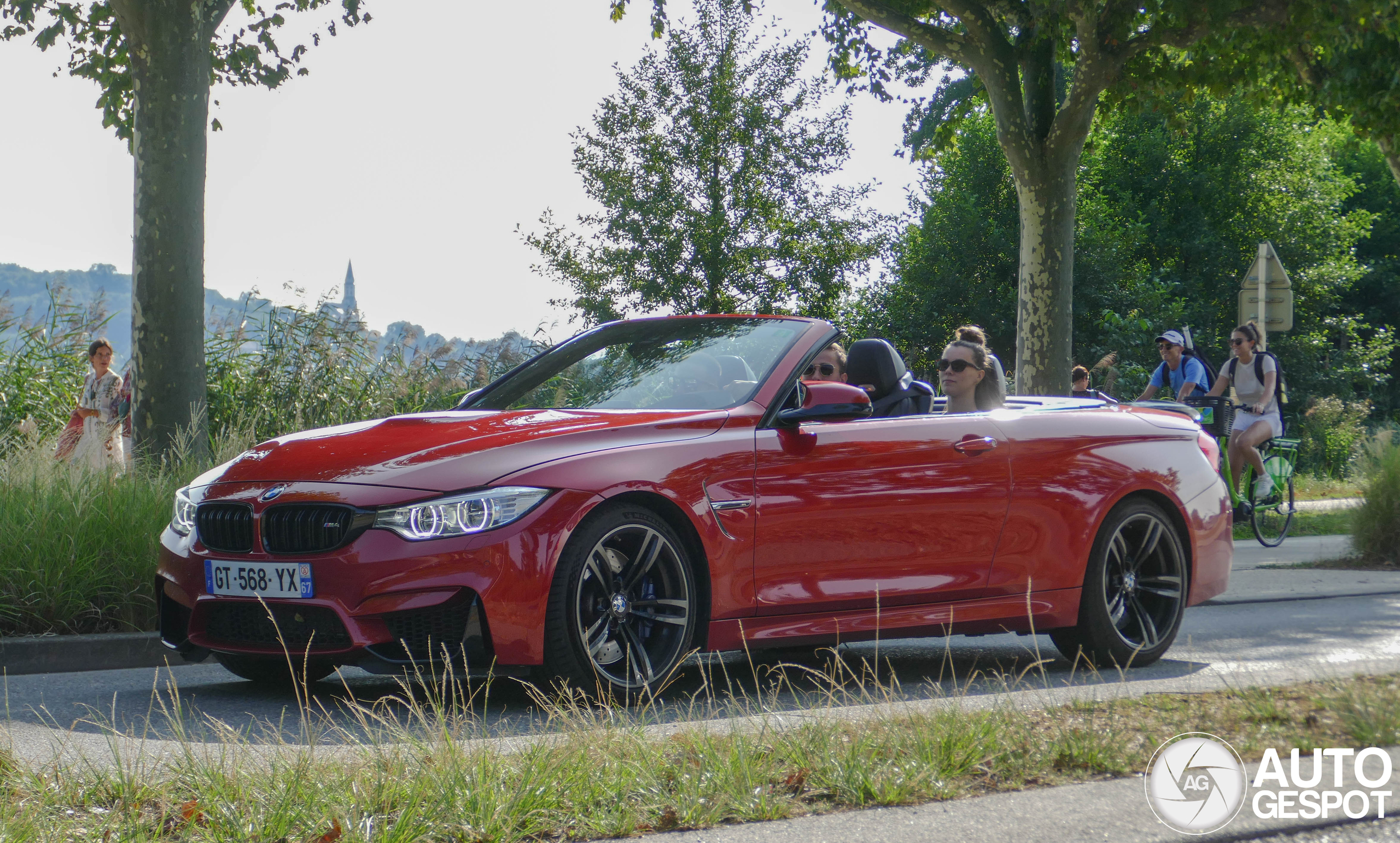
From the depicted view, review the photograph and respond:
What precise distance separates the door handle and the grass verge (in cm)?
194

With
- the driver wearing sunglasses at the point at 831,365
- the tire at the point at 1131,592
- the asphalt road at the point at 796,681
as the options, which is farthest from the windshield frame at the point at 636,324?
the tire at the point at 1131,592

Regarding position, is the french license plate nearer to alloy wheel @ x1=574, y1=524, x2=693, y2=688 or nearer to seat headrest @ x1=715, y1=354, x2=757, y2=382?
alloy wheel @ x1=574, y1=524, x2=693, y2=688

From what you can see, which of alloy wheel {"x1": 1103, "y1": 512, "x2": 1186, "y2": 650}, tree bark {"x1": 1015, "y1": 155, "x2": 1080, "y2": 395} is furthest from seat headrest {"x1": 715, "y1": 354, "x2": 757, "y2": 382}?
tree bark {"x1": 1015, "y1": 155, "x2": 1080, "y2": 395}

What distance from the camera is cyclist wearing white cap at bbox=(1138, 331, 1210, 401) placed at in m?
14.6

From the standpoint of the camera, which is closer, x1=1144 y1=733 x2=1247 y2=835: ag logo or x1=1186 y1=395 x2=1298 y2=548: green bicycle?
x1=1144 y1=733 x2=1247 y2=835: ag logo

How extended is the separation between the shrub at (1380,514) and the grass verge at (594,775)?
8852 millimetres

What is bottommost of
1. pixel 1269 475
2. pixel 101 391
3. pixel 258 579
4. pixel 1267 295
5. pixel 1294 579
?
pixel 1294 579

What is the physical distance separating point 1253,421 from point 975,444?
9.32 metres

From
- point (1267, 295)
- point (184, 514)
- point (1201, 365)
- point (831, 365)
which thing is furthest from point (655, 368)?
point (1267, 295)

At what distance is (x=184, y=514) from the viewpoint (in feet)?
19.3

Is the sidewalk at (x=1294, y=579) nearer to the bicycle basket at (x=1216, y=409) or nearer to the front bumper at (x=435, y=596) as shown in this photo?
the bicycle basket at (x=1216, y=409)

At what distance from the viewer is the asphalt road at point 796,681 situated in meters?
5.03

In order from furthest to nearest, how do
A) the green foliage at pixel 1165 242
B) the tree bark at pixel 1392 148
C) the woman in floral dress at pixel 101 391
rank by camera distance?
the green foliage at pixel 1165 242
the tree bark at pixel 1392 148
the woman in floral dress at pixel 101 391

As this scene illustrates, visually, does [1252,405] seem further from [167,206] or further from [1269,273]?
[167,206]
